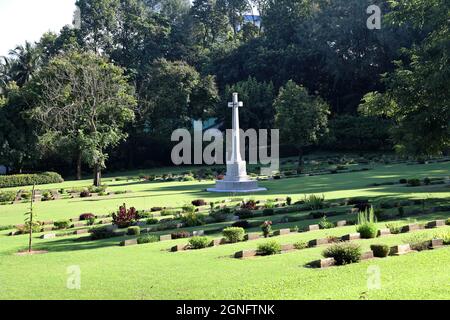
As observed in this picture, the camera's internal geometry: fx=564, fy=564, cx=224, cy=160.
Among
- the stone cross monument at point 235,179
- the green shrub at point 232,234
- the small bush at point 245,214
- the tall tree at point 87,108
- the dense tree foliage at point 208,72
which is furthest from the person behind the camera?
the dense tree foliage at point 208,72

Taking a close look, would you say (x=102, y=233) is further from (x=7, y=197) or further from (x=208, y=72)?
(x=208, y=72)

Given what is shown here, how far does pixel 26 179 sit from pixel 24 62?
61.2 feet

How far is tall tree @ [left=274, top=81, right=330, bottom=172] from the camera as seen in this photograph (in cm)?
5006

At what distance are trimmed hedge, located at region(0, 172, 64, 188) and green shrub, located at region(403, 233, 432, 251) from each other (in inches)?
1505

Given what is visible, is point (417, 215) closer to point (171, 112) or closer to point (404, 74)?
point (404, 74)

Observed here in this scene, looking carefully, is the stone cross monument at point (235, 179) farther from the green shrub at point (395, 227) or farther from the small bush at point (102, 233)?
the green shrub at point (395, 227)

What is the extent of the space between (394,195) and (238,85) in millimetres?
37959

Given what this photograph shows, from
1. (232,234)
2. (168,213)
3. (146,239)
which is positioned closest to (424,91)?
(168,213)

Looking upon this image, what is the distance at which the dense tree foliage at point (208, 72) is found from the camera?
50594 millimetres

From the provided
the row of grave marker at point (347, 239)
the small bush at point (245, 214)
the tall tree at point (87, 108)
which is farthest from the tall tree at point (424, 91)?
the tall tree at point (87, 108)

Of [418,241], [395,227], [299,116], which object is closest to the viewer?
[418,241]

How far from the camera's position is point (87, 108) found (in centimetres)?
4275

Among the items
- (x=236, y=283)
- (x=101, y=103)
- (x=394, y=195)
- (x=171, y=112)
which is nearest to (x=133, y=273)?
(x=236, y=283)

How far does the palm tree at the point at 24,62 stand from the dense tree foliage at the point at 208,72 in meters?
0.11
